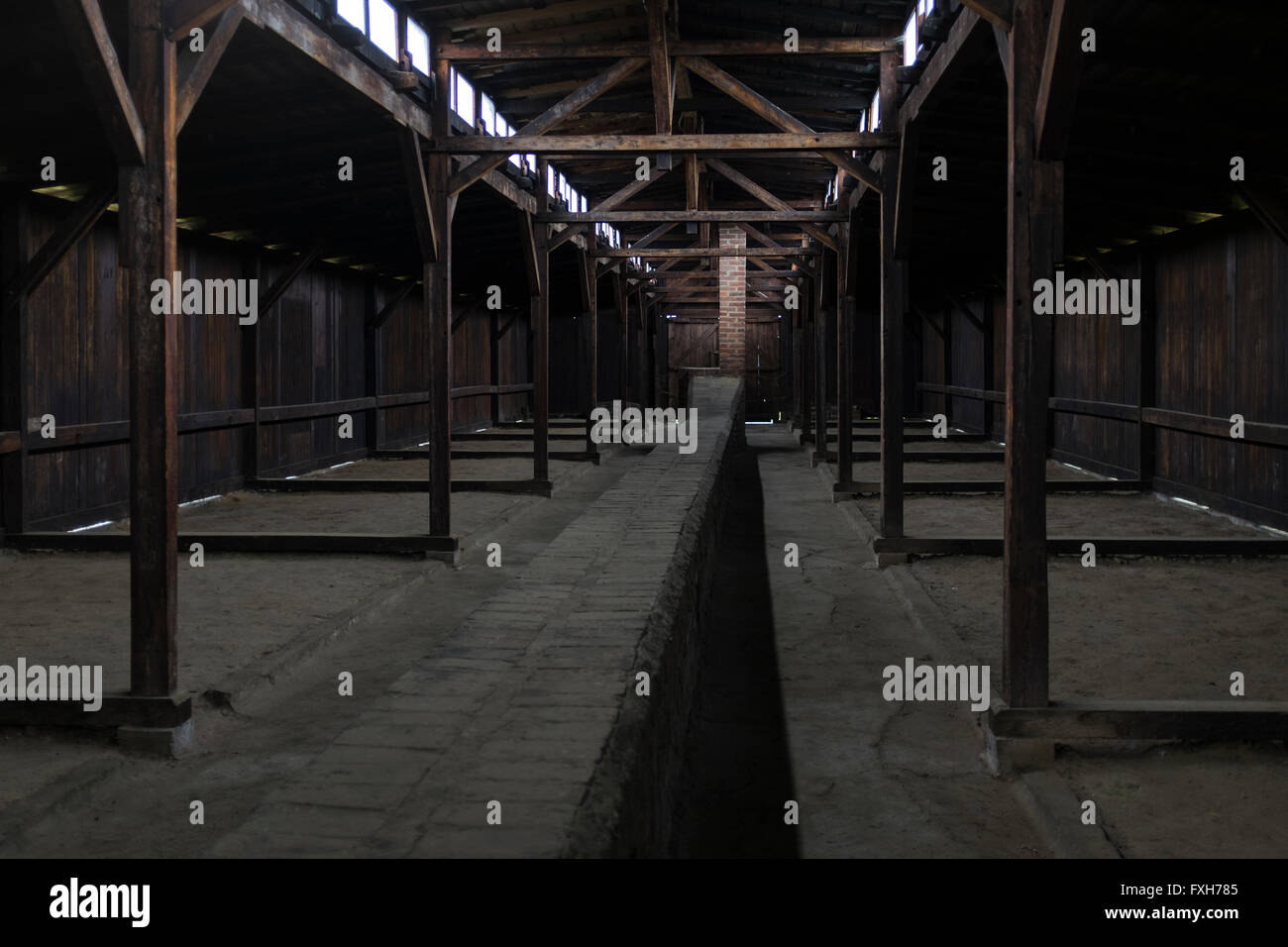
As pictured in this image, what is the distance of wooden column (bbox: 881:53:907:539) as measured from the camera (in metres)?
9.56

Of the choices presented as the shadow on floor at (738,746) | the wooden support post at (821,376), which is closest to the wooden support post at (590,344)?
the wooden support post at (821,376)

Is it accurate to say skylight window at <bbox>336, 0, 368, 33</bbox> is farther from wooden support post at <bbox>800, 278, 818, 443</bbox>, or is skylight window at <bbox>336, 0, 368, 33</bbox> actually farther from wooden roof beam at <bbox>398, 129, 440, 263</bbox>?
wooden support post at <bbox>800, 278, 818, 443</bbox>

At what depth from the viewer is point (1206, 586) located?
823cm

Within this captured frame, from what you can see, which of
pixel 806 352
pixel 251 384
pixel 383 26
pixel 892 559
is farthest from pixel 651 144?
pixel 806 352

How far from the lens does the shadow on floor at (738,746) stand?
456cm

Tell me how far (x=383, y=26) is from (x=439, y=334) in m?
3.13

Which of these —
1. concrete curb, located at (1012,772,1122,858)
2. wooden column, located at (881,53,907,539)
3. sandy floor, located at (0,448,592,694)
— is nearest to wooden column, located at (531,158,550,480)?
sandy floor, located at (0,448,592,694)

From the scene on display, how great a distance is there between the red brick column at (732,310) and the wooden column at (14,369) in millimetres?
15729

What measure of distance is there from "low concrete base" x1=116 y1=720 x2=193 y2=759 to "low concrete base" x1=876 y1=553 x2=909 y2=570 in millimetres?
5985

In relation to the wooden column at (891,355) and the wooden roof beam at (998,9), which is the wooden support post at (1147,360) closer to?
the wooden column at (891,355)

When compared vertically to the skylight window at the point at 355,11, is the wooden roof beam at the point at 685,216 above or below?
below

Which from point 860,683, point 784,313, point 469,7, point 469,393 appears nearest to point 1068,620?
point 860,683

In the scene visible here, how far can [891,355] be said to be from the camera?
964 centimetres

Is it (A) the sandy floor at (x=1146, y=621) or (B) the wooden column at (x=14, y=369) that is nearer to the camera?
(A) the sandy floor at (x=1146, y=621)
